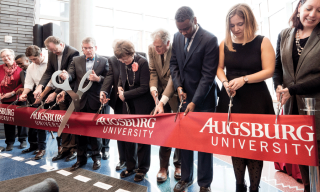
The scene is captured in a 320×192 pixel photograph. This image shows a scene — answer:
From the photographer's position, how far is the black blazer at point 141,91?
7.48ft

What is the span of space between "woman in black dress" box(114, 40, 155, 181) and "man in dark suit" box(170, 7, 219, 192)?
0.43 metres

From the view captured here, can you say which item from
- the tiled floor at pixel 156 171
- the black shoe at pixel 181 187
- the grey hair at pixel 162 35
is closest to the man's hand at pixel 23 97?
the tiled floor at pixel 156 171

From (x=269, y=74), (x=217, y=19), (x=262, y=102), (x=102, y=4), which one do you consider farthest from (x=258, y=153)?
(x=102, y=4)

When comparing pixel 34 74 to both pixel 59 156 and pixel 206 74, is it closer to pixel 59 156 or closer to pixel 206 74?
pixel 59 156

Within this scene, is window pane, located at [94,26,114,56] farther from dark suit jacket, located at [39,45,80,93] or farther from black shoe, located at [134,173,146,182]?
black shoe, located at [134,173,146,182]

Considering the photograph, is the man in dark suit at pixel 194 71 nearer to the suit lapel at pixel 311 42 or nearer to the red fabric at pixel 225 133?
the red fabric at pixel 225 133

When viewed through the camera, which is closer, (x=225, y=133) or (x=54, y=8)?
(x=225, y=133)

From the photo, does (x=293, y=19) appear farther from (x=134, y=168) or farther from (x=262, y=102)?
(x=134, y=168)

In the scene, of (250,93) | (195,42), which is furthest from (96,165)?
(250,93)

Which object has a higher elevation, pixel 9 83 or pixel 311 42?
pixel 311 42

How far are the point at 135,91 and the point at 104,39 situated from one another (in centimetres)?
633

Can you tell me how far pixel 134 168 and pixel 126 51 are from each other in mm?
1362

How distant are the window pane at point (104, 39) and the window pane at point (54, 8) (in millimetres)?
1170

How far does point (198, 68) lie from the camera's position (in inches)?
73.3
